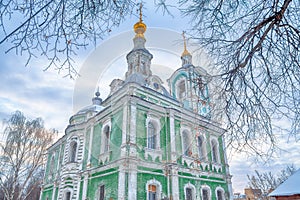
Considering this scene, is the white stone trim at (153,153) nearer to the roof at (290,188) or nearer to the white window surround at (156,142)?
the white window surround at (156,142)

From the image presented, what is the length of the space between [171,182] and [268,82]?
9.66 meters

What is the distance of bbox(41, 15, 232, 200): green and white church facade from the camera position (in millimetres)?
10969

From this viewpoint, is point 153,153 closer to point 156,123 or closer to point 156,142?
point 156,142

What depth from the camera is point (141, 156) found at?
1141 cm

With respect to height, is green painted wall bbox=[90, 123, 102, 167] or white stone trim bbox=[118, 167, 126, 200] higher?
green painted wall bbox=[90, 123, 102, 167]

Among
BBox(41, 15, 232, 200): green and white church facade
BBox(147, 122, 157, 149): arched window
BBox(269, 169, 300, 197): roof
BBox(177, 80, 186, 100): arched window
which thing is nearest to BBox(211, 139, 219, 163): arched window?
BBox(41, 15, 232, 200): green and white church facade

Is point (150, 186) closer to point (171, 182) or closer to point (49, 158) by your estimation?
point (171, 182)

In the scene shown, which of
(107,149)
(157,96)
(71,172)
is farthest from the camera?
(157,96)

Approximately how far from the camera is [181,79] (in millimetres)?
19953

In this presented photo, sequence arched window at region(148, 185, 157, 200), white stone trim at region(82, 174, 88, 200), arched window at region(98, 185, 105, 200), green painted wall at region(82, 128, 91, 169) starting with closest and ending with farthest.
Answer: arched window at region(148, 185, 157, 200) → arched window at region(98, 185, 105, 200) → white stone trim at region(82, 174, 88, 200) → green painted wall at region(82, 128, 91, 169)

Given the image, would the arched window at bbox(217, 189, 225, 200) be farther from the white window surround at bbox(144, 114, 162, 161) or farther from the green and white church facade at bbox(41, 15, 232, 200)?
the white window surround at bbox(144, 114, 162, 161)

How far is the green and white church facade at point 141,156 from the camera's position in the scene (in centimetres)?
1097

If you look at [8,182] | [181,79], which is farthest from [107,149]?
[8,182]

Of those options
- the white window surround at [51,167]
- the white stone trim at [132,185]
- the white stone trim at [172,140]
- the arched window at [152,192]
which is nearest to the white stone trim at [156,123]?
the white stone trim at [172,140]
